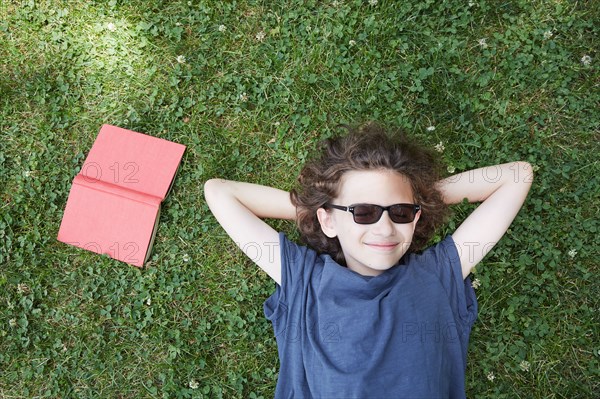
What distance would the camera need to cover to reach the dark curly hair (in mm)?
3355

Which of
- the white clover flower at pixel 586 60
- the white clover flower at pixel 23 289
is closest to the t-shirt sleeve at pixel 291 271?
the white clover flower at pixel 23 289

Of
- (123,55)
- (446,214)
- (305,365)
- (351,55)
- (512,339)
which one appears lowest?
(305,365)

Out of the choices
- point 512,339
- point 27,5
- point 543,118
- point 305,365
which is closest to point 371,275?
point 305,365

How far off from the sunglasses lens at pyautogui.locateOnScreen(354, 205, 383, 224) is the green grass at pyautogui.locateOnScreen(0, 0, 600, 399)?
3.72ft


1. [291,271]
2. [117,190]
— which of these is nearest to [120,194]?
[117,190]

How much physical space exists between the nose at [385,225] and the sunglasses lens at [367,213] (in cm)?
2

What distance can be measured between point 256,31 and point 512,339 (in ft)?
10.3

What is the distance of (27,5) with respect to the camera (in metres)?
4.45

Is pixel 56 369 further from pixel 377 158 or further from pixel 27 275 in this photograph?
pixel 377 158

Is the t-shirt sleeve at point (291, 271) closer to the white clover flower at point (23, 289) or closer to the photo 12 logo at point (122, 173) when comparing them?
the photo 12 logo at point (122, 173)

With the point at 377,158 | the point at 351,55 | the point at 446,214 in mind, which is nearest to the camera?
the point at 377,158

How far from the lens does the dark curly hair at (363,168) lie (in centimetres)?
336

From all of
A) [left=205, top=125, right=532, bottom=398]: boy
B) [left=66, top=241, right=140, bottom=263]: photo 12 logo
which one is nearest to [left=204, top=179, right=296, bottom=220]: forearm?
[left=205, top=125, right=532, bottom=398]: boy

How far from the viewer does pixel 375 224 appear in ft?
10.3
